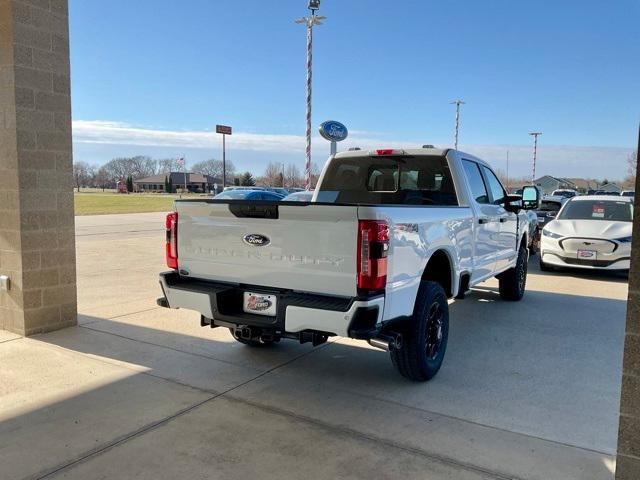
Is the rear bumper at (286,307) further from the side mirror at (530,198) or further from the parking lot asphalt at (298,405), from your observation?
the side mirror at (530,198)

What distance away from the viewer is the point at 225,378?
4.77m

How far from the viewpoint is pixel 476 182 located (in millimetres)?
6445

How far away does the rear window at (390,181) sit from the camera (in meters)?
6.05

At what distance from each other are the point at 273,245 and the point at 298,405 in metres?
1.26

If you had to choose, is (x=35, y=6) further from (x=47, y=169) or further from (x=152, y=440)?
(x=152, y=440)

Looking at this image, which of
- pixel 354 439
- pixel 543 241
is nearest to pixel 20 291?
pixel 354 439

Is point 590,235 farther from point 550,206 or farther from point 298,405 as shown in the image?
point 298,405

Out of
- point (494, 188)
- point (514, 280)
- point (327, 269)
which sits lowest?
point (514, 280)

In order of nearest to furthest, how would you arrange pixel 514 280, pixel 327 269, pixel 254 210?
pixel 327 269
pixel 254 210
pixel 514 280

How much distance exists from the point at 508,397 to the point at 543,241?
7341mm

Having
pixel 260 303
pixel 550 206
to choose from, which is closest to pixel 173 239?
pixel 260 303

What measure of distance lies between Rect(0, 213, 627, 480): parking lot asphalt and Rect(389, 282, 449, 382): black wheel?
Answer: 0.16m

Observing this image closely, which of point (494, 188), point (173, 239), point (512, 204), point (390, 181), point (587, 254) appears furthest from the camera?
point (587, 254)

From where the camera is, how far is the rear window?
19.9 feet
